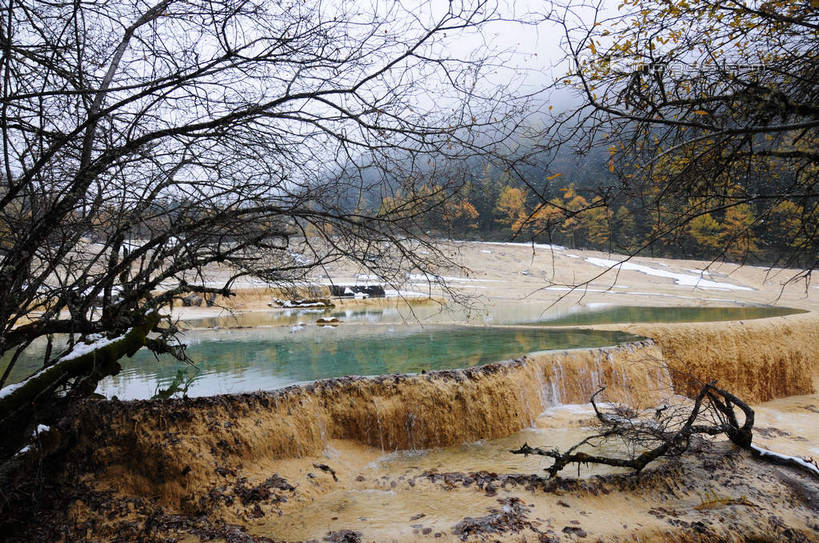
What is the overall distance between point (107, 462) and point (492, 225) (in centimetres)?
3797

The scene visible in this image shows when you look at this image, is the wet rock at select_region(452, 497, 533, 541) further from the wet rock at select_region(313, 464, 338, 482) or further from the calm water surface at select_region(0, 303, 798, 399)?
the calm water surface at select_region(0, 303, 798, 399)

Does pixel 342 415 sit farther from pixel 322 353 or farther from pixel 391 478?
pixel 322 353

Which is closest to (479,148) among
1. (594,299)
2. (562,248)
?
(594,299)

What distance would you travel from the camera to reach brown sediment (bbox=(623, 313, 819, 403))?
10102 mm

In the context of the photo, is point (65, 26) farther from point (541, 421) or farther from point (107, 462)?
point (541, 421)

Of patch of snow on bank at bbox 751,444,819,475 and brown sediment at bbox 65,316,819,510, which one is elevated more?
brown sediment at bbox 65,316,819,510

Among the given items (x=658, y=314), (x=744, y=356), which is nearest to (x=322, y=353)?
(x=744, y=356)

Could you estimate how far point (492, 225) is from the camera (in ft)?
134

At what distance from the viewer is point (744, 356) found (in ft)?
33.8

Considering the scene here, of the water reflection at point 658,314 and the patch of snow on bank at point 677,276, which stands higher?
the patch of snow on bank at point 677,276

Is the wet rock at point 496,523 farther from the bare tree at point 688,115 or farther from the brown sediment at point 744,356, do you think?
the brown sediment at point 744,356

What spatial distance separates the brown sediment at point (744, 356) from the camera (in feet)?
33.1

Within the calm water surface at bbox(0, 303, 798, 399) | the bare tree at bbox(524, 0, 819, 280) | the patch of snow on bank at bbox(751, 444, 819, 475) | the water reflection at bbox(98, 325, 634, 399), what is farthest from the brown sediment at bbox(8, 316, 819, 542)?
the bare tree at bbox(524, 0, 819, 280)

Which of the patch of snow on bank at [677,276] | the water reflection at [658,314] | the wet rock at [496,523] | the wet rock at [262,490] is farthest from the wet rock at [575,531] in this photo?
the patch of snow on bank at [677,276]
